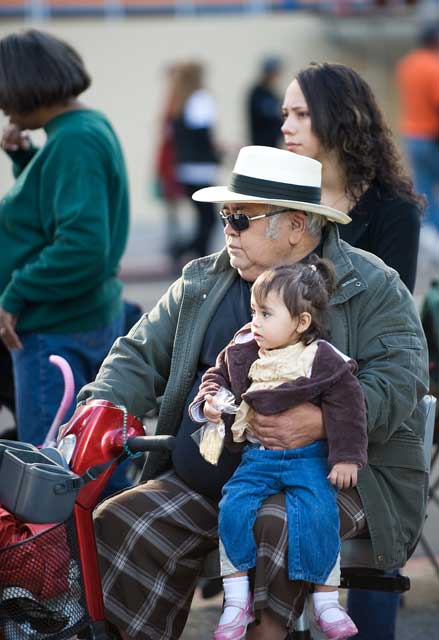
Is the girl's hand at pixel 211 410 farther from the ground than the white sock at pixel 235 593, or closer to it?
farther from the ground

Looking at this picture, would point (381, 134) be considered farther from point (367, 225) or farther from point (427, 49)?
point (427, 49)

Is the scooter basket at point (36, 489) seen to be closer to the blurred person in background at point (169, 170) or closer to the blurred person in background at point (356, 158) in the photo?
the blurred person in background at point (356, 158)

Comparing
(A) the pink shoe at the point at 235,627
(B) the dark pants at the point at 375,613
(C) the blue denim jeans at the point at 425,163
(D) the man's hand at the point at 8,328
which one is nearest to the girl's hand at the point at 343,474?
(A) the pink shoe at the point at 235,627

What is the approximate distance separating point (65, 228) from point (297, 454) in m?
1.50

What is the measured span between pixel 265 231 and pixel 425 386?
0.61 metres

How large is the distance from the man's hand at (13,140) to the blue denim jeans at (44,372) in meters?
0.79

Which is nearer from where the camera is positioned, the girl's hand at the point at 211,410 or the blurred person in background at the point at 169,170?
the girl's hand at the point at 211,410

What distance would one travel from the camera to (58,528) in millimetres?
2693

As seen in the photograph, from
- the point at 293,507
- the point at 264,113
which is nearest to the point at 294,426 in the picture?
the point at 293,507

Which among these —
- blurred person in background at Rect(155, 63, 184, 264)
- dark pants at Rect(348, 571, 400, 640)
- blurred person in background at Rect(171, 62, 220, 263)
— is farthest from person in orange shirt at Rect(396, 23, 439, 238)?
dark pants at Rect(348, 571, 400, 640)

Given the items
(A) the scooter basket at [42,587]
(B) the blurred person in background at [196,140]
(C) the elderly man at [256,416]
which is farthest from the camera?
(B) the blurred person in background at [196,140]

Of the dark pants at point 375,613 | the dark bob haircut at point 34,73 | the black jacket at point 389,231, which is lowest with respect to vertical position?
the dark pants at point 375,613

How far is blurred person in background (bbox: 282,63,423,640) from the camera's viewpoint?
3836mm

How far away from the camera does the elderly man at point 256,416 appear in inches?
121
